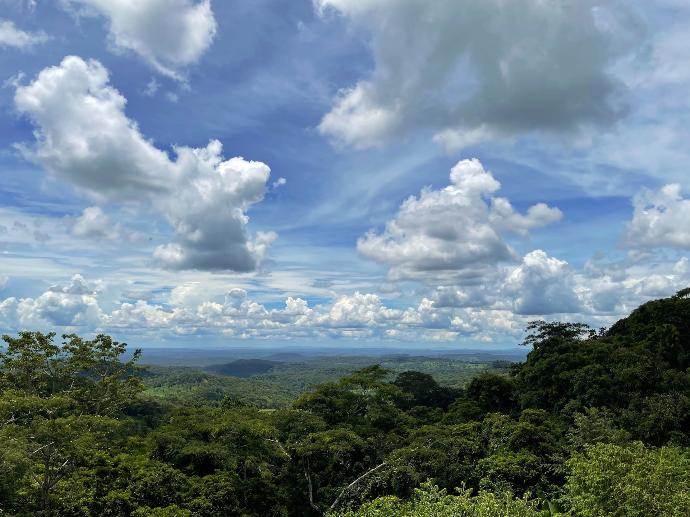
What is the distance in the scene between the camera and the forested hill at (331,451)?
68.8 feet

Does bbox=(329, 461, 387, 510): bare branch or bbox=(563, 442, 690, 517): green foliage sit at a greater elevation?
bbox=(563, 442, 690, 517): green foliage

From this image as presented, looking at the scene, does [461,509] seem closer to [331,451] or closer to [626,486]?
[626,486]

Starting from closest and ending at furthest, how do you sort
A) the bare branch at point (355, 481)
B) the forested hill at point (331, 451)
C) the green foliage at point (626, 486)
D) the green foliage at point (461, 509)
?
the green foliage at point (461, 509), the green foliage at point (626, 486), the forested hill at point (331, 451), the bare branch at point (355, 481)

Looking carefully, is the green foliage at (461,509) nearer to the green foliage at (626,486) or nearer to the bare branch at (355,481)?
the green foliage at (626,486)

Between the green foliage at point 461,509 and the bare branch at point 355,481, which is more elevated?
the green foliage at point 461,509

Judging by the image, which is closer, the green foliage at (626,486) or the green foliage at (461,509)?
the green foliage at (461,509)

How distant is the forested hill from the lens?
68.8 feet

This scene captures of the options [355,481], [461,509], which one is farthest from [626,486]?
[355,481]

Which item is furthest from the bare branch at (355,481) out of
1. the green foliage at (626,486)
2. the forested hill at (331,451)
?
the green foliage at (626,486)

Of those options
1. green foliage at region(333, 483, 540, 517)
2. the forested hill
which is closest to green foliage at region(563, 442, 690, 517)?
the forested hill

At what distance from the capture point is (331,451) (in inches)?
1144

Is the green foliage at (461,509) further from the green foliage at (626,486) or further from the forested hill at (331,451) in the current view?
the green foliage at (626,486)

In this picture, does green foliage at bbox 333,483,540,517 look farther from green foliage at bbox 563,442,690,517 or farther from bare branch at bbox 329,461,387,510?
bare branch at bbox 329,461,387,510

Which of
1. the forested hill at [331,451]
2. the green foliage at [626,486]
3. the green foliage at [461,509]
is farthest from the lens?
the forested hill at [331,451]
